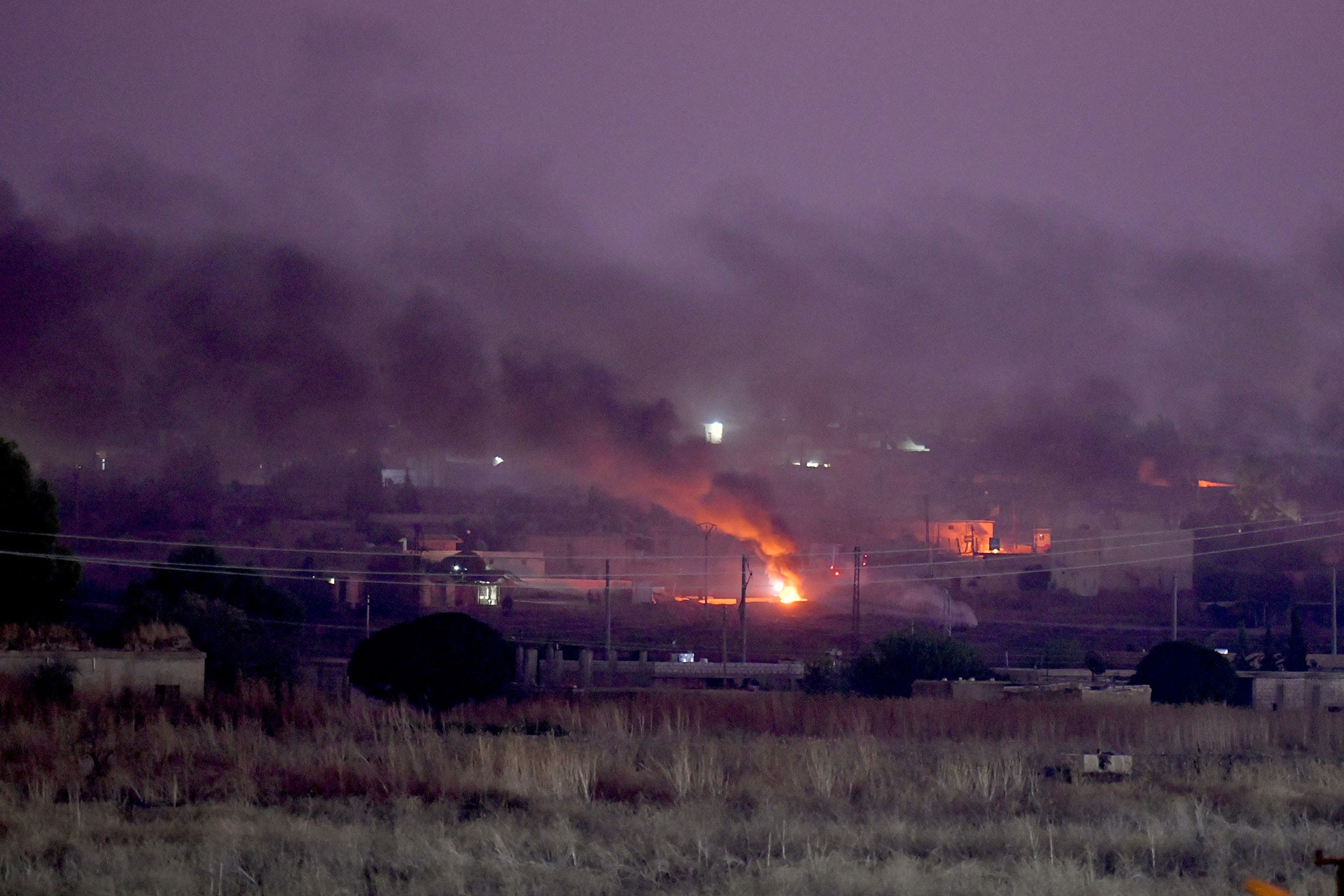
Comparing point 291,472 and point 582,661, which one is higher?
point 291,472

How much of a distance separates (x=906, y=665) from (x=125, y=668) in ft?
71.8

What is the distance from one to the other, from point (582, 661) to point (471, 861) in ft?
101

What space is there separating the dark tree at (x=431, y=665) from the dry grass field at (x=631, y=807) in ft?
20.2

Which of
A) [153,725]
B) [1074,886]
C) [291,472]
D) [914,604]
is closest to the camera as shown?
[1074,886]

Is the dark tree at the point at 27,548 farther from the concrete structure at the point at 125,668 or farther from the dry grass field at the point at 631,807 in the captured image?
the dry grass field at the point at 631,807

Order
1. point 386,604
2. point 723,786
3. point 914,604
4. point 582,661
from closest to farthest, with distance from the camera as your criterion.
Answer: point 723,786
point 582,661
point 386,604
point 914,604

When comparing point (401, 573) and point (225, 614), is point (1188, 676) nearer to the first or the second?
point (225, 614)

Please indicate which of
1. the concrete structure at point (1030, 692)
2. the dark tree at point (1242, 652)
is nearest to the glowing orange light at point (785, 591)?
the dark tree at point (1242, 652)

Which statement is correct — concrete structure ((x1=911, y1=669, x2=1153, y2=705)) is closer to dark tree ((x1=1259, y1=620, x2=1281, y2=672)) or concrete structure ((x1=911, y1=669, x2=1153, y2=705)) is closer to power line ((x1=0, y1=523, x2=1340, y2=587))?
dark tree ((x1=1259, y1=620, x2=1281, y2=672))

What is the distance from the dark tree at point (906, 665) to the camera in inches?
1563

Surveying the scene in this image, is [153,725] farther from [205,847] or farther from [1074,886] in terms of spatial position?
[1074,886]

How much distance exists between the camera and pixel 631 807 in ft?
48.3

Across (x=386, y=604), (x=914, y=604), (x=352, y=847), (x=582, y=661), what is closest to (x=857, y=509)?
(x=914, y=604)

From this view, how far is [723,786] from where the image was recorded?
1602cm
